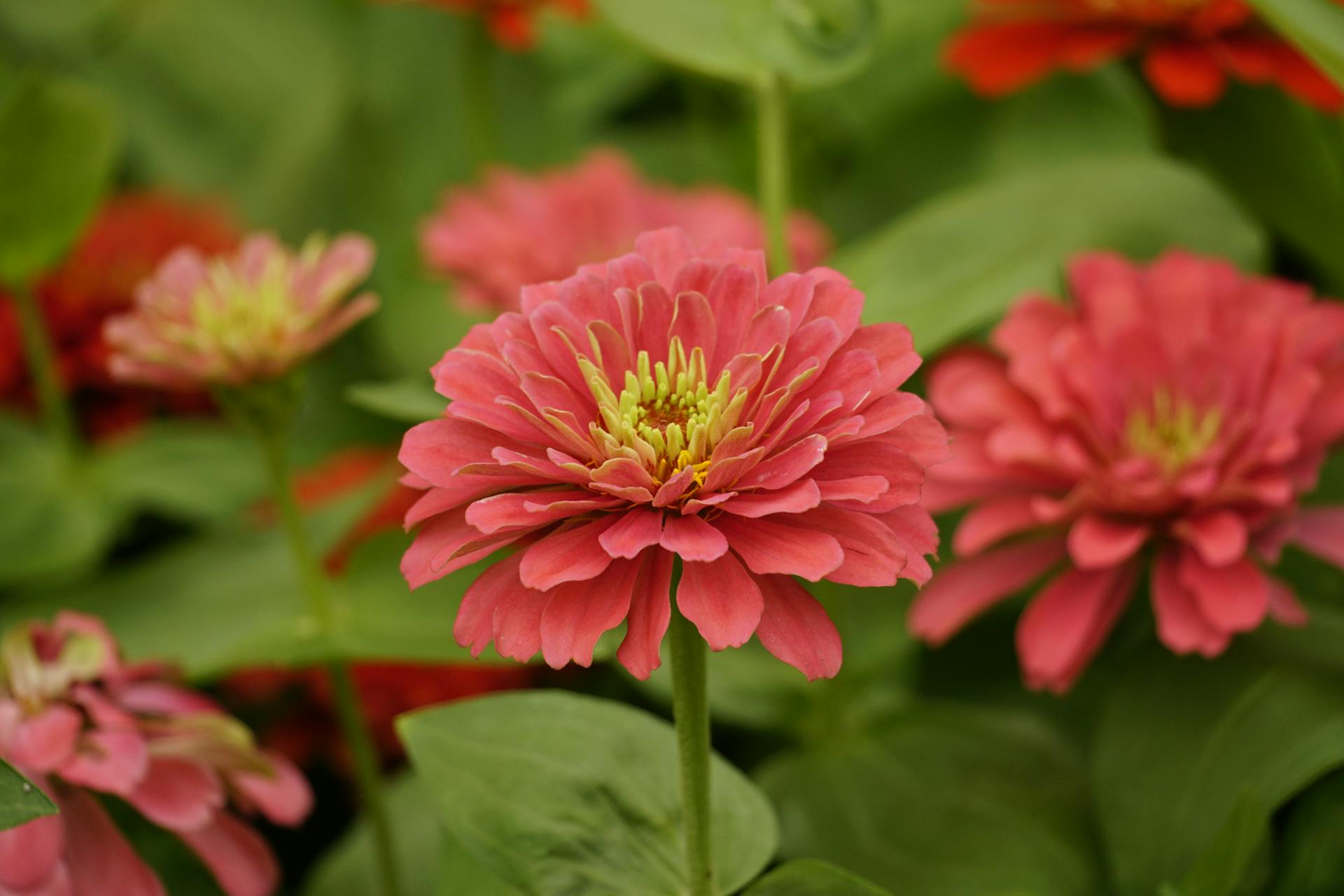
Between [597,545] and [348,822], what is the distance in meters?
0.35

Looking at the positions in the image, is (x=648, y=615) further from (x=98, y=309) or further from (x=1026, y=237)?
(x=98, y=309)

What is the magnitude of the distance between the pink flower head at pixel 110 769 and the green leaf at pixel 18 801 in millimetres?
42

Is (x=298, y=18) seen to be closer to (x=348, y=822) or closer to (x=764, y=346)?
(x=348, y=822)

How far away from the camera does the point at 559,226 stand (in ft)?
1.95

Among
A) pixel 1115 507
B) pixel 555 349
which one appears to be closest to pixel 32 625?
pixel 555 349

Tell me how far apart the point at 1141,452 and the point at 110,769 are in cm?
31

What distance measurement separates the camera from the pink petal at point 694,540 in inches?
9.4

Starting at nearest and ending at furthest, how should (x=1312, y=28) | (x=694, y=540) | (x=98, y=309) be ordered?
(x=694, y=540) → (x=1312, y=28) → (x=98, y=309)

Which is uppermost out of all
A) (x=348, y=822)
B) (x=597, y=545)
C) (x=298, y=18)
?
(x=298, y=18)

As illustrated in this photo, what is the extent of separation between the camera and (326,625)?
A: 0.45 metres

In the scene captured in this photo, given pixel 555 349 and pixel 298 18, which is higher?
pixel 298 18

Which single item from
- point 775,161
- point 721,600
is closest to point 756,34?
point 775,161

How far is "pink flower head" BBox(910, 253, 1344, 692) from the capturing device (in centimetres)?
37

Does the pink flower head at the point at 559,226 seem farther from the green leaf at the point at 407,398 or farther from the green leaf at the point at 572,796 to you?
the green leaf at the point at 572,796
